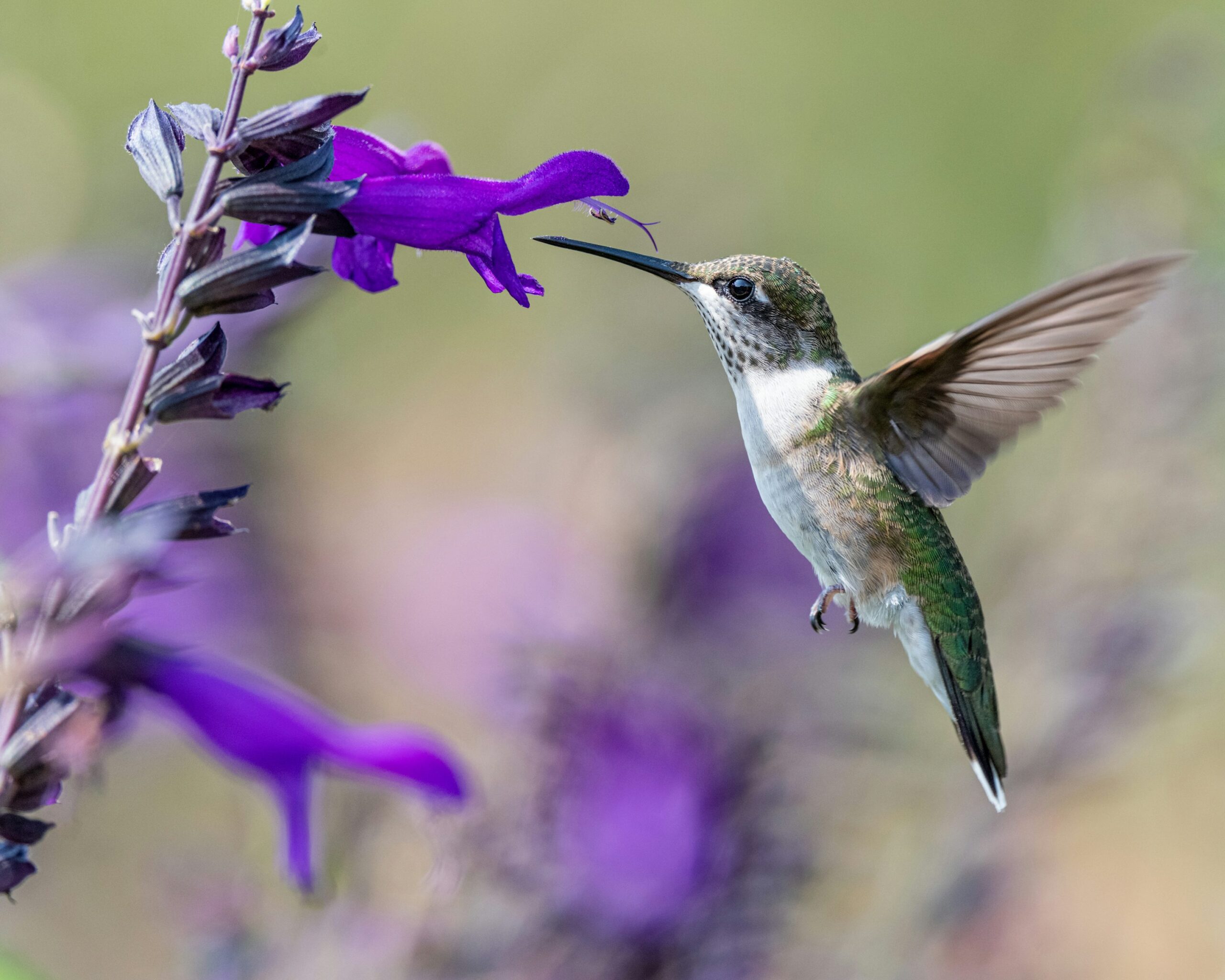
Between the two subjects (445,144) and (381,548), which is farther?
(445,144)

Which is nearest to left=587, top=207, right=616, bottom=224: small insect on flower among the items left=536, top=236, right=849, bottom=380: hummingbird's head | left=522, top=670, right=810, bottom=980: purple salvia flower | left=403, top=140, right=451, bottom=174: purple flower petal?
left=403, top=140, right=451, bottom=174: purple flower petal

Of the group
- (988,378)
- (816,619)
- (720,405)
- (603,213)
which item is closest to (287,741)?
(603,213)

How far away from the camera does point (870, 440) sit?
1.84 m

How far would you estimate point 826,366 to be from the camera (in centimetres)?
187

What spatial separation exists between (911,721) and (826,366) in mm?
1249

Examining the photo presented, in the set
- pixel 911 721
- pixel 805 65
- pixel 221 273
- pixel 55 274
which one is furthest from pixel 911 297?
pixel 221 273

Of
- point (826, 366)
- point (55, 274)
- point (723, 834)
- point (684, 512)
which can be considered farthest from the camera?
point (684, 512)

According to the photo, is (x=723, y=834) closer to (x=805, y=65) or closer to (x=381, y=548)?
(x=381, y=548)

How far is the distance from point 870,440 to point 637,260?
1.39 feet

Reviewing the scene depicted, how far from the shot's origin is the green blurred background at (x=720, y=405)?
8.54ft

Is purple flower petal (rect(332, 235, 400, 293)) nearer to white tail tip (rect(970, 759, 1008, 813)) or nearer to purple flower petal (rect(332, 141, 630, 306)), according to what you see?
purple flower petal (rect(332, 141, 630, 306))

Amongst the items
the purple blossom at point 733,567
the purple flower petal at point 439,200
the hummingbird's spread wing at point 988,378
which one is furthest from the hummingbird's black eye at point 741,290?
the purple blossom at point 733,567

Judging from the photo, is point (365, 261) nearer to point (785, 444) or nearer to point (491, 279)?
point (491, 279)

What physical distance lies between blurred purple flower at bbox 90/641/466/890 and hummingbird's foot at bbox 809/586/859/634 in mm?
674
